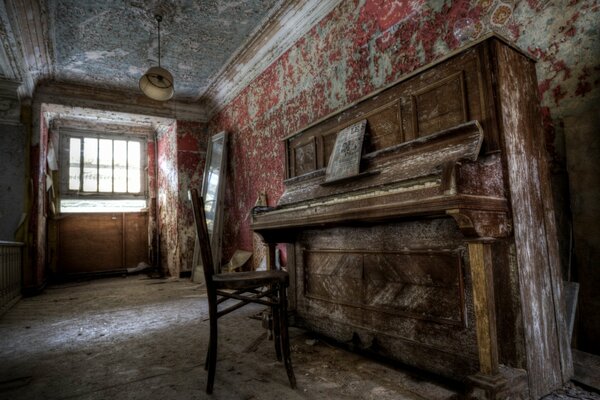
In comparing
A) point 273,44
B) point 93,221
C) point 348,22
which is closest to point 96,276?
point 93,221

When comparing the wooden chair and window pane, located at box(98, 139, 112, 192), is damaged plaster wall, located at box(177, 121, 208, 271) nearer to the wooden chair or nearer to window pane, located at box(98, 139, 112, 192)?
window pane, located at box(98, 139, 112, 192)

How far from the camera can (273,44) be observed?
4.75 m

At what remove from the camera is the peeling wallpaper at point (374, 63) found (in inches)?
77.1

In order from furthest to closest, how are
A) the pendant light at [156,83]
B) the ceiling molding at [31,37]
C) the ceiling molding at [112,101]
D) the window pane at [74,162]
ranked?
the window pane at [74,162] → the ceiling molding at [112,101] → the pendant light at [156,83] → the ceiling molding at [31,37]

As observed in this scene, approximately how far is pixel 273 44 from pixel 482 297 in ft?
14.2

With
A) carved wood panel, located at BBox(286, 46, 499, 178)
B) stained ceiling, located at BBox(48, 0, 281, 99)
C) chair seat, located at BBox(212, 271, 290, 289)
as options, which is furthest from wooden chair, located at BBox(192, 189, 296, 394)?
stained ceiling, located at BBox(48, 0, 281, 99)

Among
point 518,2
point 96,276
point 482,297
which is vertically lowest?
point 96,276

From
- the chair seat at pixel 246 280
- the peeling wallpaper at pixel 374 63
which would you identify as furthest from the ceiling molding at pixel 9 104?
the chair seat at pixel 246 280

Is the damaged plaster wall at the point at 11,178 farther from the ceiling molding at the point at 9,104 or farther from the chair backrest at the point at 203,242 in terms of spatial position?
the chair backrest at the point at 203,242

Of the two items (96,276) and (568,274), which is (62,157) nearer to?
(96,276)

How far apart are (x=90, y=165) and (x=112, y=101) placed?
2.47 meters

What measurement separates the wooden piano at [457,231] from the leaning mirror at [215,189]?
3.80m

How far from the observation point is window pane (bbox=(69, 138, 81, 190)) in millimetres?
8130

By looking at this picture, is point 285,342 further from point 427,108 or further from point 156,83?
point 156,83
